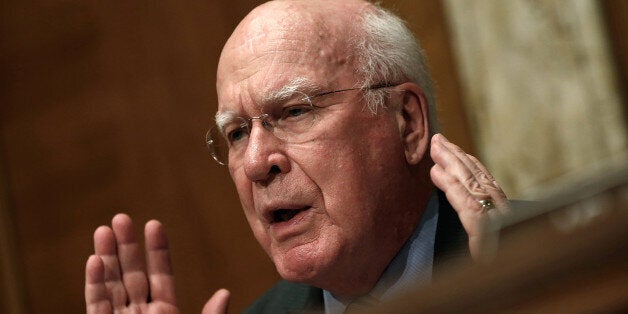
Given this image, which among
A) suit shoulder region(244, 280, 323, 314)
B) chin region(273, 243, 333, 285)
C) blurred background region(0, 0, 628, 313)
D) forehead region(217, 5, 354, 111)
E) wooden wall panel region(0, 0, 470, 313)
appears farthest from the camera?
wooden wall panel region(0, 0, 470, 313)

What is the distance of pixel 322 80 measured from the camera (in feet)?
7.38

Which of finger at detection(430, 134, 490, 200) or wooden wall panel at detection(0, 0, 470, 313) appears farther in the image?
wooden wall panel at detection(0, 0, 470, 313)

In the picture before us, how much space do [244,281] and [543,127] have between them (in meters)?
1.21

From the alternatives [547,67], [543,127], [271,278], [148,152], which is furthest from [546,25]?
[148,152]

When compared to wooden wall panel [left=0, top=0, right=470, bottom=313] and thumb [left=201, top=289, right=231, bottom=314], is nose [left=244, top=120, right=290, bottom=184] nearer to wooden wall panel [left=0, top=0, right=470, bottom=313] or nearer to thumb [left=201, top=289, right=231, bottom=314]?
thumb [left=201, top=289, right=231, bottom=314]

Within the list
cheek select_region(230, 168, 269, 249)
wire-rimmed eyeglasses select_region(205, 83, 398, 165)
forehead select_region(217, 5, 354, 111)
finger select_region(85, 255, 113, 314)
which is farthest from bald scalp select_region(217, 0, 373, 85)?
finger select_region(85, 255, 113, 314)

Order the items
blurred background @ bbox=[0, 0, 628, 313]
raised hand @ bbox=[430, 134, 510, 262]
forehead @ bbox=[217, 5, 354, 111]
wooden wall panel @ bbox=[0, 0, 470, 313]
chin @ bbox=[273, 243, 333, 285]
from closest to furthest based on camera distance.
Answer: raised hand @ bbox=[430, 134, 510, 262], chin @ bbox=[273, 243, 333, 285], forehead @ bbox=[217, 5, 354, 111], blurred background @ bbox=[0, 0, 628, 313], wooden wall panel @ bbox=[0, 0, 470, 313]

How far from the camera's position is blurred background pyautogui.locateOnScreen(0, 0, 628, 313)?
2.83 m

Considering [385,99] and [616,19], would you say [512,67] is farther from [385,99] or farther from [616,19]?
[385,99]

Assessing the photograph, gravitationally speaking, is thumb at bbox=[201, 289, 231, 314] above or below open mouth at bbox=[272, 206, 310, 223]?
below

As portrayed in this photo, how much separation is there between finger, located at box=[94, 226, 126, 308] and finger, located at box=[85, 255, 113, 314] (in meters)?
Answer: 0.03

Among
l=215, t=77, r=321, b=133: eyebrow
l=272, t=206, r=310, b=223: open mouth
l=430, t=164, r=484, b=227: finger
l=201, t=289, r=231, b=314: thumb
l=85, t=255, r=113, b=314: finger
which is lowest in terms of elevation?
l=201, t=289, r=231, b=314: thumb

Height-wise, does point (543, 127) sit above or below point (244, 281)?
above

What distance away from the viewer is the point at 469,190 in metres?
1.90
